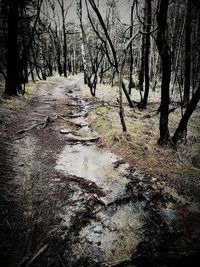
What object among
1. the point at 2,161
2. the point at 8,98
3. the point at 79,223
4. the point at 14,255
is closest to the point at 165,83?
the point at 79,223

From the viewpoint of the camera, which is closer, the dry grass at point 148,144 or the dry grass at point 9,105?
the dry grass at point 148,144

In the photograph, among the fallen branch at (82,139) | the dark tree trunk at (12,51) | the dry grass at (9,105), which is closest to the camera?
the fallen branch at (82,139)

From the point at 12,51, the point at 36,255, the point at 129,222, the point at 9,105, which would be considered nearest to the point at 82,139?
the point at 129,222

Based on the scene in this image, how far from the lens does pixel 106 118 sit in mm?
7629

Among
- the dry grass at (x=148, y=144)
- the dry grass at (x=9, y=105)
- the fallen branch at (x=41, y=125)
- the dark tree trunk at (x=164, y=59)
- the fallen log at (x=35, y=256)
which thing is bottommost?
the fallen log at (x=35, y=256)

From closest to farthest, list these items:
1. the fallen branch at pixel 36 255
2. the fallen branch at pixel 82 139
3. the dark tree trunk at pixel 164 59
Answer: the fallen branch at pixel 36 255, the dark tree trunk at pixel 164 59, the fallen branch at pixel 82 139

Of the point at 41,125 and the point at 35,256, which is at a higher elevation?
the point at 41,125

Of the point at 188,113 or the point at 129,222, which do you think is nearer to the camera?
the point at 129,222

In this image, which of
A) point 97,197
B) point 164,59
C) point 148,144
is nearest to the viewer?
point 97,197

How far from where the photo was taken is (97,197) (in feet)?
12.9

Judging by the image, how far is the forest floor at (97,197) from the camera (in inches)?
114

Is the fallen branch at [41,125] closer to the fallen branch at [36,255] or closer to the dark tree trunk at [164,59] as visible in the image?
the dark tree trunk at [164,59]

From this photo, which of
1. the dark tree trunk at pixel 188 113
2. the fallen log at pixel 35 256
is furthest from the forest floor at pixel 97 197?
the dark tree trunk at pixel 188 113

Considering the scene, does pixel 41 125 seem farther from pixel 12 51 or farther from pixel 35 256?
pixel 12 51
